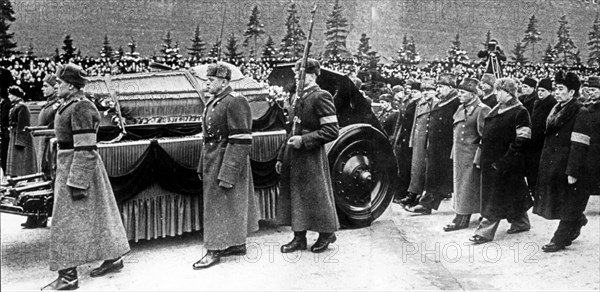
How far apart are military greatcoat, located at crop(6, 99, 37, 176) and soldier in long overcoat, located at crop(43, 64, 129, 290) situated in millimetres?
4484

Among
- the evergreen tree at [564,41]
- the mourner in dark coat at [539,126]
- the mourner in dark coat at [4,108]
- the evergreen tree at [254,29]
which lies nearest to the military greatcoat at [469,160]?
the mourner in dark coat at [539,126]

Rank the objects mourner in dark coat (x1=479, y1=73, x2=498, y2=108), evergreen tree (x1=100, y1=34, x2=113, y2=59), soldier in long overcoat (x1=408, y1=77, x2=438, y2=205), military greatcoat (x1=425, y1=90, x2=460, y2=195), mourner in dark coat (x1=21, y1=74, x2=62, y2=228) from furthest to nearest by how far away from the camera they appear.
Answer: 1. evergreen tree (x1=100, y1=34, x2=113, y2=59)
2. soldier in long overcoat (x1=408, y1=77, x2=438, y2=205)
3. military greatcoat (x1=425, y1=90, x2=460, y2=195)
4. mourner in dark coat (x1=479, y1=73, x2=498, y2=108)
5. mourner in dark coat (x1=21, y1=74, x2=62, y2=228)

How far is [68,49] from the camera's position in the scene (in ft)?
23.3

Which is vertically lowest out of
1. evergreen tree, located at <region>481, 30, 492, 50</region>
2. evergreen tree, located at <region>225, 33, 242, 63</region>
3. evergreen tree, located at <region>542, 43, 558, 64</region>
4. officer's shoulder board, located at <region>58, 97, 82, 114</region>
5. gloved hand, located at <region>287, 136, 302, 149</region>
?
gloved hand, located at <region>287, 136, 302, 149</region>

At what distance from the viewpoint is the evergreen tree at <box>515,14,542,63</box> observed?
6234 millimetres

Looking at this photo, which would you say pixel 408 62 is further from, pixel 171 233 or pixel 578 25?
pixel 171 233

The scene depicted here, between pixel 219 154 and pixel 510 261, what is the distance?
2540 millimetres

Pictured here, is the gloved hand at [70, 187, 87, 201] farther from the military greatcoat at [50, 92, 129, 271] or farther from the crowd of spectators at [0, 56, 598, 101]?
the crowd of spectators at [0, 56, 598, 101]

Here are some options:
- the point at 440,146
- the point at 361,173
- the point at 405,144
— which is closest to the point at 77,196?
the point at 361,173

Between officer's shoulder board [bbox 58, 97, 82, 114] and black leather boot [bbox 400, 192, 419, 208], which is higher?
officer's shoulder board [bbox 58, 97, 82, 114]

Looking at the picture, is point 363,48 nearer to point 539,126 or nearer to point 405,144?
point 405,144

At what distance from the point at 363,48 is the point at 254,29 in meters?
1.35

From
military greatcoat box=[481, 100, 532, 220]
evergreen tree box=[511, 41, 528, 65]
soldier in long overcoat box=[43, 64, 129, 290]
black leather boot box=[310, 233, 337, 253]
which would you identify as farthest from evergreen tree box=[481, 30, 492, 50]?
soldier in long overcoat box=[43, 64, 129, 290]

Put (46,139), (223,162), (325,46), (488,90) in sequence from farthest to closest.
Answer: (325,46) → (488,90) → (46,139) → (223,162)
